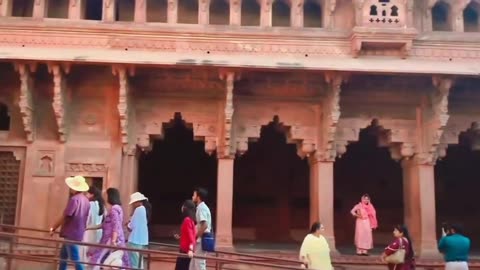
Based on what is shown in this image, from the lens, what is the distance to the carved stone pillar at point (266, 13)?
12117 millimetres

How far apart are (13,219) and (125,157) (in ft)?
7.60

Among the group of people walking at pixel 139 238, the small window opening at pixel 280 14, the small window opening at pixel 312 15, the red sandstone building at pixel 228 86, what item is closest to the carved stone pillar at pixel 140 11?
the red sandstone building at pixel 228 86

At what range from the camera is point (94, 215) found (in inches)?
336

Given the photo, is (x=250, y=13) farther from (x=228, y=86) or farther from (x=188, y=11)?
(x=228, y=86)

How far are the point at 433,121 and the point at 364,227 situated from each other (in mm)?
2401

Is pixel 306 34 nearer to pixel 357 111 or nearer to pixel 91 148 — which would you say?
pixel 357 111

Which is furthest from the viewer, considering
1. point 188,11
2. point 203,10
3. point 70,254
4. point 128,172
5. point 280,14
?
point 280,14

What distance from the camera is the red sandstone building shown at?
453 inches

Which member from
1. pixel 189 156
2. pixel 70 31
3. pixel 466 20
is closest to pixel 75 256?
pixel 70 31

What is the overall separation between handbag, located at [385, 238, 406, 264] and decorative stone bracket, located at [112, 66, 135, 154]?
217 inches

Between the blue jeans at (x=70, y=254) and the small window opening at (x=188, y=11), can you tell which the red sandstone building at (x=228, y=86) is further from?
the blue jeans at (x=70, y=254)

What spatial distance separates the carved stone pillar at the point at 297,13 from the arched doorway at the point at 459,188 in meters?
5.77

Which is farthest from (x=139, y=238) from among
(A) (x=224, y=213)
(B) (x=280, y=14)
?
(B) (x=280, y=14)

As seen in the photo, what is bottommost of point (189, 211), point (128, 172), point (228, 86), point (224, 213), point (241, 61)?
point (189, 211)
